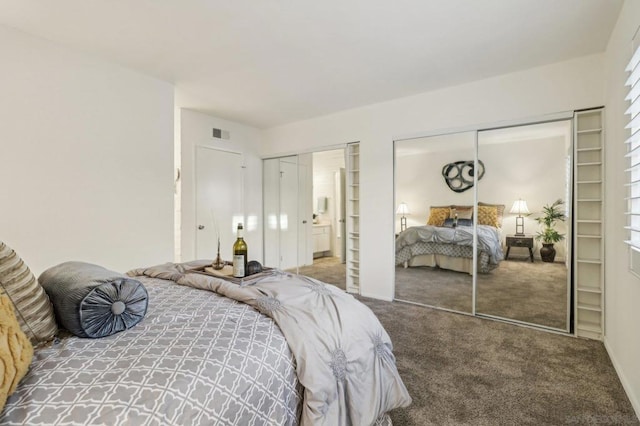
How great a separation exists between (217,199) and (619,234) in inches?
179

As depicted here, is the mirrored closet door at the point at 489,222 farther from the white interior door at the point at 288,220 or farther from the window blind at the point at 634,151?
the white interior door at the point at 288,220

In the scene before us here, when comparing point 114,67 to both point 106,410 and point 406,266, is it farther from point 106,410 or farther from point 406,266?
point 406,266

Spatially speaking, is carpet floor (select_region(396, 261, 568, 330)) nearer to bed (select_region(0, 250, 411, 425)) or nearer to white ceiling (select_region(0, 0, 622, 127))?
white ceiling (select_region(0, 0, 622, 127))

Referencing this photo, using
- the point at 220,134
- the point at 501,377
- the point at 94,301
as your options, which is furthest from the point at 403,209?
the point at 94,301

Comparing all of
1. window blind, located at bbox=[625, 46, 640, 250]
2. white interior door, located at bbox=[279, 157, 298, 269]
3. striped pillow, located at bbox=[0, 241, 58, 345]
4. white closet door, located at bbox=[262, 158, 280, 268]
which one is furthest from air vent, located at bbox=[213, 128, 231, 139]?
window blind, located at bbox=[625, 46, 640, 250]

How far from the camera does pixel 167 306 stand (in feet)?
4.71

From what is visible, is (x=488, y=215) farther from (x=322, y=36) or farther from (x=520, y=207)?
(x=322, y=36)

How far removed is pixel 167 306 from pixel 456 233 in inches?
127

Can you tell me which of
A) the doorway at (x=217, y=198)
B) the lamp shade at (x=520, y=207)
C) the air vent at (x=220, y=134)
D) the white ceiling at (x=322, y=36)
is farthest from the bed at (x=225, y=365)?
the air vent at (x=220, y=134)

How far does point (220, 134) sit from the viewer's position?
480 cm

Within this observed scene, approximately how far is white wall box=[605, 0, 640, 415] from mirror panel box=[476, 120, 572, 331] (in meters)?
0.37

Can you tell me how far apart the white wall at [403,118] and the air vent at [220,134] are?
88 centimetres

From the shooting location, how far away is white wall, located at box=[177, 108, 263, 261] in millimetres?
4316

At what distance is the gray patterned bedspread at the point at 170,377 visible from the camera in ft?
2.50
